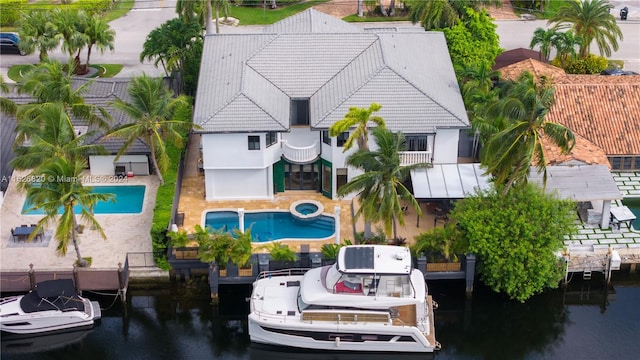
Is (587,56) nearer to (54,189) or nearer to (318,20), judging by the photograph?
(318,20)

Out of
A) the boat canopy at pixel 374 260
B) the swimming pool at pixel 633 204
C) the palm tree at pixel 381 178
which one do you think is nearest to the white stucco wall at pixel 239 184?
the palm tree at pixel 381 178

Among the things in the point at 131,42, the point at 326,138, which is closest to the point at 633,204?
the point at 326,138

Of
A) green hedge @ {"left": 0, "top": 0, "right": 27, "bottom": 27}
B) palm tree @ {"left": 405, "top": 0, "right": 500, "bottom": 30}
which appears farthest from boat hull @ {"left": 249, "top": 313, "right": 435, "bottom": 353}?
green hedge @ {"left": 0, "top": 0, "right": 27, "bottom": 27}

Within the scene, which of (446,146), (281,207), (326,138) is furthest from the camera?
(281,207)

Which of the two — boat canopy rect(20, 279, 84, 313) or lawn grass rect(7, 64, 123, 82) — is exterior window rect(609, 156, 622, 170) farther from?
lawn grass rect(7, 64, 123, 82)

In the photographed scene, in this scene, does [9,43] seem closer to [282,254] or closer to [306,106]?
[306,106]
